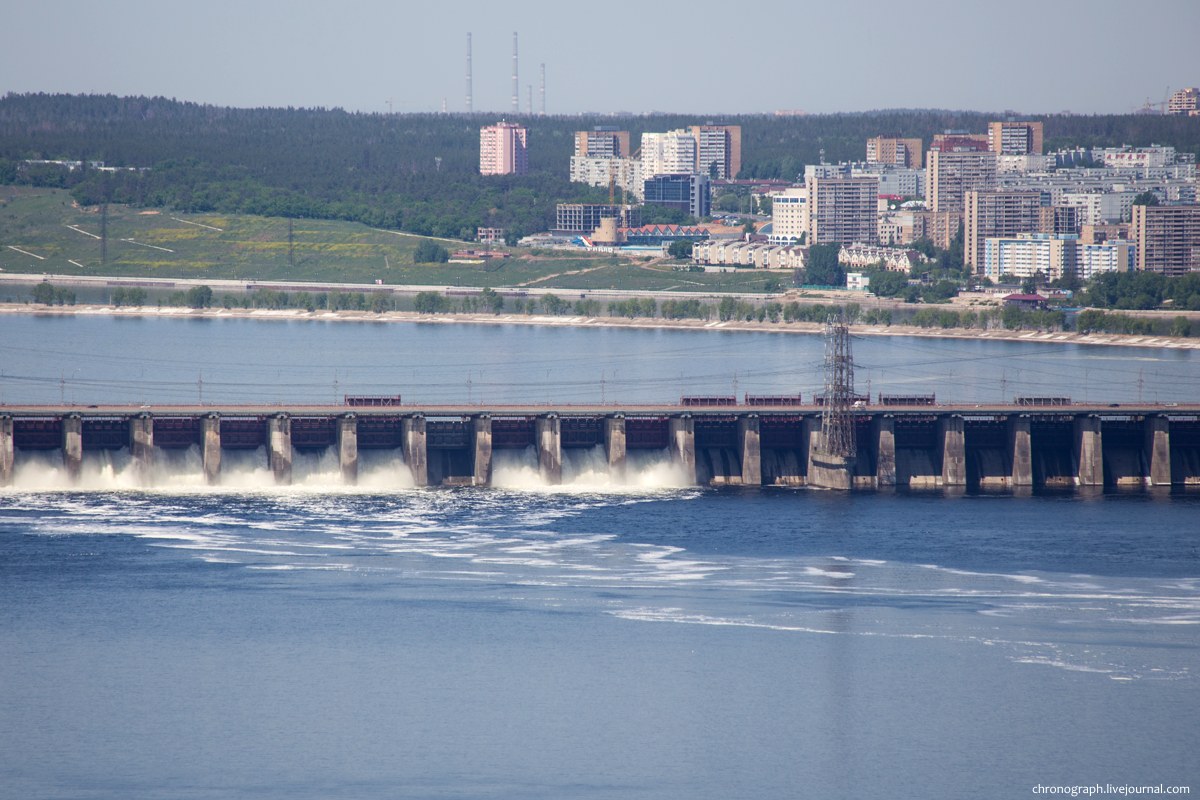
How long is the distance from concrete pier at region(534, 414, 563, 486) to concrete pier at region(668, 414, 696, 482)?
14.5 ft

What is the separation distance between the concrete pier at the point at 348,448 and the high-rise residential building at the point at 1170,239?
379 ft

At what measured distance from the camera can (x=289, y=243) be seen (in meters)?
192

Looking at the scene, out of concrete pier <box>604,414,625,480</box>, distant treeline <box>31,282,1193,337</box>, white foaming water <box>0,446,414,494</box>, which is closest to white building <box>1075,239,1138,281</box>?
distant treeline <box>31,282,1193,337</box>

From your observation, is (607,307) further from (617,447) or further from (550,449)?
(550,449)

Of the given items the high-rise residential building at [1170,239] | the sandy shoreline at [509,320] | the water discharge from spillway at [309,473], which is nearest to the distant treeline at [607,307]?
the sandy shoreline at [509,320]

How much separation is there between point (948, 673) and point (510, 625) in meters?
11.3

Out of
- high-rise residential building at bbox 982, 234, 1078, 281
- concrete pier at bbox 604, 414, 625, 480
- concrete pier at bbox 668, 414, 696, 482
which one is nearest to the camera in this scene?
concrete pier at bbox 604, 414, 625, 480

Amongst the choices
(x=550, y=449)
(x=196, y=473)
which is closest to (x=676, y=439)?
(x=550, y=449)

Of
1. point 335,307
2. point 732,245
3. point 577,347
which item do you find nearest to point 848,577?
point 577,347

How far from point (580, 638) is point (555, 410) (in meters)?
23.0

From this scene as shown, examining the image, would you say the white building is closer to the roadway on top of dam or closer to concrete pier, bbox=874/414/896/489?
the roadway on top of dam

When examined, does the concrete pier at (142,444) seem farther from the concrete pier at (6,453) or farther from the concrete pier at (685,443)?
the concrete pier at (685,443)

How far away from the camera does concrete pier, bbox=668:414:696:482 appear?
71.5m

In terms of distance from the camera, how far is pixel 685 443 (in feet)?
235
